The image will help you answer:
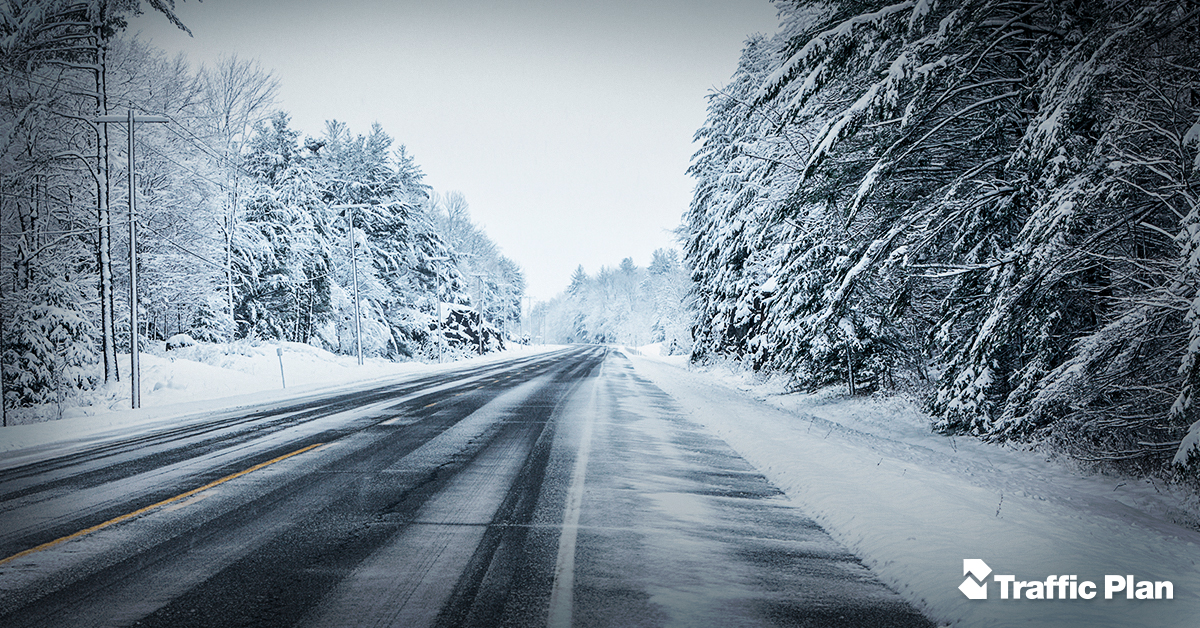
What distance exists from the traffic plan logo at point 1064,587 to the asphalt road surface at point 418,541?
0.59m

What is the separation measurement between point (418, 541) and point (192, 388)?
774 inches

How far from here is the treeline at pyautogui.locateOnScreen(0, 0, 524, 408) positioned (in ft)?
55.0

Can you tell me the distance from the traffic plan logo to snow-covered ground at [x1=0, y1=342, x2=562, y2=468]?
480 inches

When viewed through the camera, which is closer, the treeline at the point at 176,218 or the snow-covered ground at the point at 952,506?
the snow-covered ground at the point at 952,506

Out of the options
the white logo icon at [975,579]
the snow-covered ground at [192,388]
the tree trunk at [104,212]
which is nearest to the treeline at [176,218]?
the tree trunk at [104,212]

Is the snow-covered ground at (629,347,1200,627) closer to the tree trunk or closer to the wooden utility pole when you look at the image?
the wooden utility pole

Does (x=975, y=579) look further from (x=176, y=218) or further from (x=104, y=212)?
(x=176, y=218)

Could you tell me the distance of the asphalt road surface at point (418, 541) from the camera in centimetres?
397

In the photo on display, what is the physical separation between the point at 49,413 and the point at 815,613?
18253 millimetres

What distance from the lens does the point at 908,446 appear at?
1077cm

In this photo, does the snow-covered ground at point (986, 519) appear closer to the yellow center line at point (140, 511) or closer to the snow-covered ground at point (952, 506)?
the snow-covered ground at point (952, 506)

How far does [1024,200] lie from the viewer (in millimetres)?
9203

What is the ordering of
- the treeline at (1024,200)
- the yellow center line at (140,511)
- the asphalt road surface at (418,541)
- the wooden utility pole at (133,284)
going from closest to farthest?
1. the asphalt road surface at (418,541)
2. the yellow center line at (140,511)
3. the treeline at (1024,200)
4. the wooden utility pole at (133,284)

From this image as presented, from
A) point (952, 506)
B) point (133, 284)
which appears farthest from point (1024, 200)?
point (133, 284)
